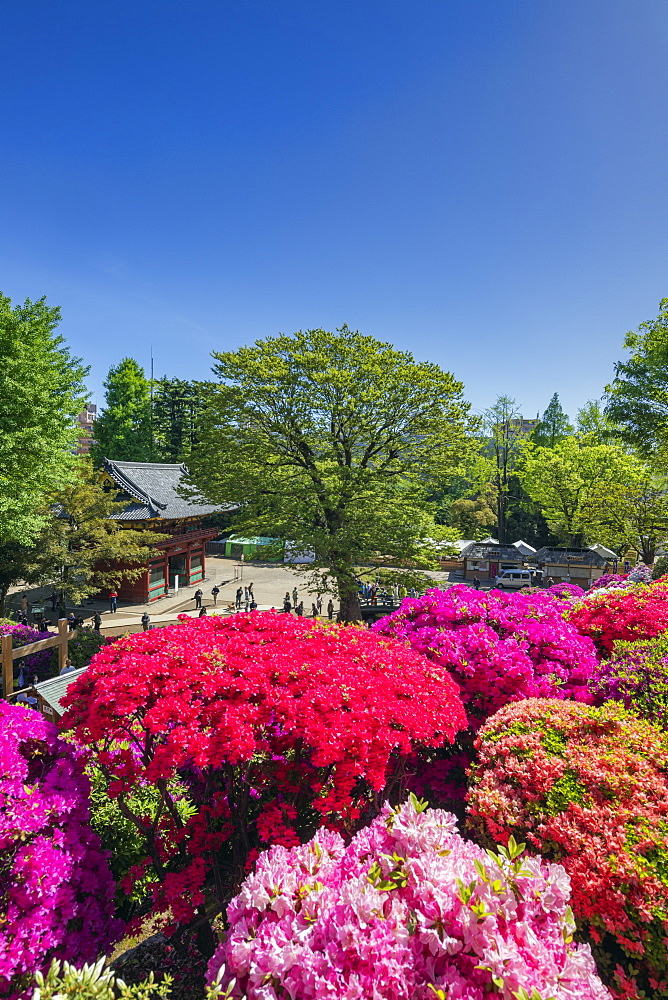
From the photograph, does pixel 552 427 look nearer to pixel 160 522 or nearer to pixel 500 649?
pixel 160 522

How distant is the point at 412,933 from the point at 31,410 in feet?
49.7

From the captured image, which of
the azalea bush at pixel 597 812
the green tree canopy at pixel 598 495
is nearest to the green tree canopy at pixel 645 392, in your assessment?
the green tree canopy at pixel 598 495

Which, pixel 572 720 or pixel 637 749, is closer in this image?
pixel 637 749

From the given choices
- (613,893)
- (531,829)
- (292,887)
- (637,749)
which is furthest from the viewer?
(637,749)

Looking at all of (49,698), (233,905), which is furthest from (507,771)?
(49,698)

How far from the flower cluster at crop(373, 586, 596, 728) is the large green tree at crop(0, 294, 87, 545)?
11965 mm

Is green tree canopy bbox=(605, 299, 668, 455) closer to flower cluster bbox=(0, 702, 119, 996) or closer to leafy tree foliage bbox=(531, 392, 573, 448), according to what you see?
flower cluster bbox=(0, 702, 119, 996)

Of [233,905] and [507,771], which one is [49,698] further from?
[507,771]

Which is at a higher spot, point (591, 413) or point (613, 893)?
point (591, 413)

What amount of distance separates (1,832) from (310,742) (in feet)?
7.71

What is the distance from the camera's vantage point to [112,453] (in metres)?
42.0

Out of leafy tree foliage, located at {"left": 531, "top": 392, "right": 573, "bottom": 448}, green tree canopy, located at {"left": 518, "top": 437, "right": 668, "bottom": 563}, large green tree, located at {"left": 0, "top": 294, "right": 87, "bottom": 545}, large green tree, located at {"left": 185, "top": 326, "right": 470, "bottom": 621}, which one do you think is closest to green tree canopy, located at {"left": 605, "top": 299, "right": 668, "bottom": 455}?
green tree canopy, located at {"left": 518, "top": 437, "right": 668, "bottom": 563}

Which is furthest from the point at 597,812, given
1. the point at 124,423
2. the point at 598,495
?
the point at 124,423

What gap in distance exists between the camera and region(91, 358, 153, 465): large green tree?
42.2 metres
